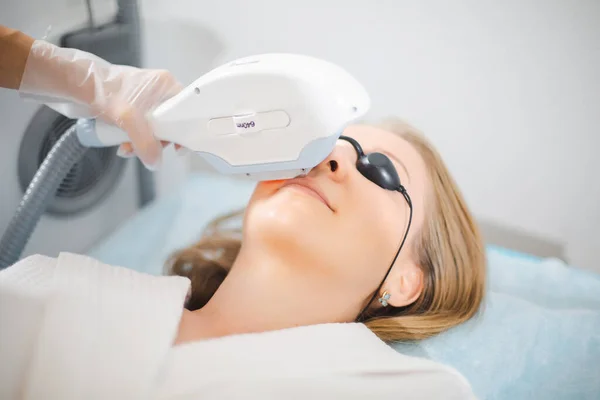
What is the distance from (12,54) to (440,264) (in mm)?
912

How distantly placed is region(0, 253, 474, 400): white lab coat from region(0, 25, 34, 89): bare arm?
35 cm

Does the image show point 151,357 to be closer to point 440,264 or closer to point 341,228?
point 341,228

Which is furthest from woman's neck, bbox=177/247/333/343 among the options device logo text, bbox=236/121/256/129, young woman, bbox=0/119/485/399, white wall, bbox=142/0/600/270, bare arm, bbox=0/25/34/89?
white wall, bbox=142/0/600/270

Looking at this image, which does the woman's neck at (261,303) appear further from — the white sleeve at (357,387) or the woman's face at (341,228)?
the white sleeve at (357,387)

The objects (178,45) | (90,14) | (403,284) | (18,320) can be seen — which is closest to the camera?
(18,320)

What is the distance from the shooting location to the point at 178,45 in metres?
1.63

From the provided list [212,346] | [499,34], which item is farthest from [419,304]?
[499,34]

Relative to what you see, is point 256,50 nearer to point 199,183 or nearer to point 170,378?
point 199,183

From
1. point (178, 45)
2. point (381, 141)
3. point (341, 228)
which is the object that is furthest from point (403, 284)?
point (178, 45)

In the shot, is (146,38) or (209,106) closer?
(209,106)

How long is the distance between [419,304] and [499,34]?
72 cm

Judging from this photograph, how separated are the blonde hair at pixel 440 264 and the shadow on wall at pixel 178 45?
619mm

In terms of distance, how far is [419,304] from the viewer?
3.89 ft

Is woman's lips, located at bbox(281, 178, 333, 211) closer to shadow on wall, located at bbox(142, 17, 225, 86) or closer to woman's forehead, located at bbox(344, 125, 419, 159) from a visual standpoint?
woman's forehead, located at bbox(344, 125, 419, 159)
